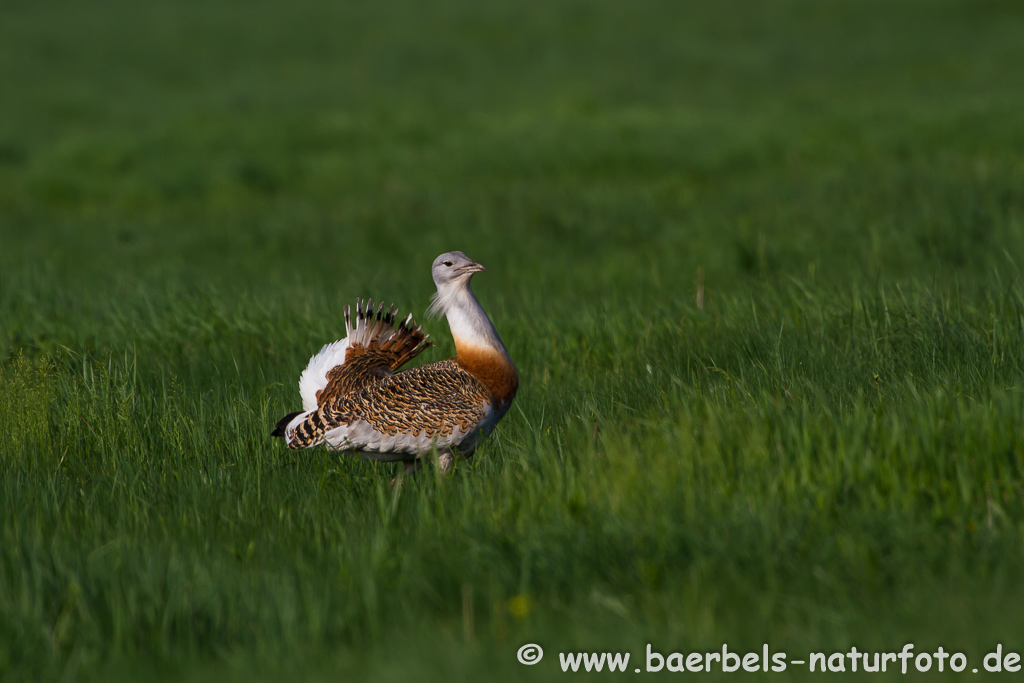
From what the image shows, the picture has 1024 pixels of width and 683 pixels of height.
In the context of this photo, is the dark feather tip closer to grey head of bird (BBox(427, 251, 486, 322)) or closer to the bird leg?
the bird leg

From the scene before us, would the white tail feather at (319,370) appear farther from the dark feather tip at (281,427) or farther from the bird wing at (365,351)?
the dark feather tip at (281,427)

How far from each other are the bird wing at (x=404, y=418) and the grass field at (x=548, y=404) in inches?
8.0

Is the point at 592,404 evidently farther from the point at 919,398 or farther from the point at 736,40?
the point at 736,40

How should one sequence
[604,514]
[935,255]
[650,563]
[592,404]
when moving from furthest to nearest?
[935,255]
[592,404]
[604,514]
[650,563]

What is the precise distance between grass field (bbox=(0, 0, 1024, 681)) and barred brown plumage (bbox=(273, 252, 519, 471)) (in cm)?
19

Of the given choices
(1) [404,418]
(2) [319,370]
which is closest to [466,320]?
(1) [404,418]

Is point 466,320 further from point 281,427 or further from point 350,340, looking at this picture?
point 281,427

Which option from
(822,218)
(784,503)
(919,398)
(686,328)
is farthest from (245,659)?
(822,218)

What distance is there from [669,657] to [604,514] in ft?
2.59

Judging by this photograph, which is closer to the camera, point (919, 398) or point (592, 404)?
point (919, 398)

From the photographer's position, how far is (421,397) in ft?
14.8

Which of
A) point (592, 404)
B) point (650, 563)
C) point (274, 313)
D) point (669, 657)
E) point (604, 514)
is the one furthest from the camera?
point (274, 313)

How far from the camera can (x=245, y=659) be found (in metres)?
2.85

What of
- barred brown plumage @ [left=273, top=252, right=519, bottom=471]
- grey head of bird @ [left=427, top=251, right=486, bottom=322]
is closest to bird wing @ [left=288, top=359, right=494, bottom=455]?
barred brown plumage @ [left=273, top=252, right=519, bottom=471]
